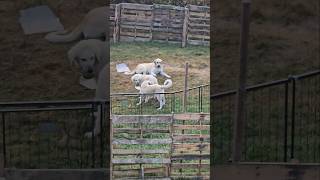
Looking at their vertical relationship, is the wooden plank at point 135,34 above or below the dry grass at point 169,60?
above

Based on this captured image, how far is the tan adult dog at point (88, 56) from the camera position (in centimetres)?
549

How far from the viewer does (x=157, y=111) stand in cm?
512

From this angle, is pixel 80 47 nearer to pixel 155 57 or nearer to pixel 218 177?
pixel 155 57

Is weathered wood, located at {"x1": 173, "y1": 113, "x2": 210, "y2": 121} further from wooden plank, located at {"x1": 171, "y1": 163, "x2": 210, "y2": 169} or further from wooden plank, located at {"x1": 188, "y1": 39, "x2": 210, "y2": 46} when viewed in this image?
wooden plank, located at {"x1": 188, "y1": 39, "x2": 210, "y2": 46}

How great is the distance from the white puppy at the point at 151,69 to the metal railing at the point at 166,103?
0.16 m

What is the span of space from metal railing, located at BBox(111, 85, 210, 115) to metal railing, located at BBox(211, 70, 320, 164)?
46cm

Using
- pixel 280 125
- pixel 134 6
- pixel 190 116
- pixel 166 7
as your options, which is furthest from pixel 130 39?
pixel 280 125

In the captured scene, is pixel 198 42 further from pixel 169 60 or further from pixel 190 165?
pixel 190 165

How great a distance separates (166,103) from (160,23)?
1.91ft

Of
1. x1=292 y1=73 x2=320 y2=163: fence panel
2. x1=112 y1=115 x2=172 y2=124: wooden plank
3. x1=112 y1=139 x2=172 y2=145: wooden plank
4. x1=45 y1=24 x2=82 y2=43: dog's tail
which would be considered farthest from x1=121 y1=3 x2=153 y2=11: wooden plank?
x1=292 y1=73 x2=320 y2=163: fence panel

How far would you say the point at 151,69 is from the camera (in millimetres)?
5078

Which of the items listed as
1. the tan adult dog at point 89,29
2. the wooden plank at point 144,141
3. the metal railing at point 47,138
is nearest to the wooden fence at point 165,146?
the wooden plank at point 144,141

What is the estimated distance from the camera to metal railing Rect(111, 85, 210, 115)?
16.7 feet

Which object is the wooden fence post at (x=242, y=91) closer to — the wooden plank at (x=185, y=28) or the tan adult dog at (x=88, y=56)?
the wooden plank at (x=185, y=28)
